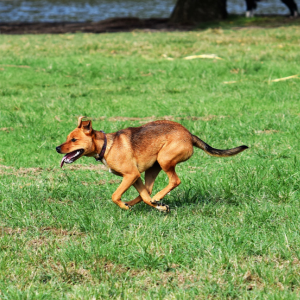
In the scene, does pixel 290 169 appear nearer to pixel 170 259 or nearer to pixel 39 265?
pixel 170 259

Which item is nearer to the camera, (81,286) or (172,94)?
(81,286)

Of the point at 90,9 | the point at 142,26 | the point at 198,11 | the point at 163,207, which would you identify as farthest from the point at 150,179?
the point at 90,9

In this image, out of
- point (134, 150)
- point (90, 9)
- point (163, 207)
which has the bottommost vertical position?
point (90, 9)

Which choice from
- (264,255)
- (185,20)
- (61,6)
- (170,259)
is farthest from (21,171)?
(61,6)

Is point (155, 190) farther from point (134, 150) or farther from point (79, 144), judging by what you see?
point (79, 144)

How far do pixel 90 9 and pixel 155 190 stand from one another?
36.5 meters

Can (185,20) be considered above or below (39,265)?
below

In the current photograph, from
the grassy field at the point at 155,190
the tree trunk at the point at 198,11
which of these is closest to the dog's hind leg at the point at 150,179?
the grassy field at the point at 155,190

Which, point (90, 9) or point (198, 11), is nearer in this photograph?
point (198, 11)

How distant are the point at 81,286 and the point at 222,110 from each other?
713 cm

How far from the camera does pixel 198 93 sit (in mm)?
12406

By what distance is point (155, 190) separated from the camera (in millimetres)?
6957

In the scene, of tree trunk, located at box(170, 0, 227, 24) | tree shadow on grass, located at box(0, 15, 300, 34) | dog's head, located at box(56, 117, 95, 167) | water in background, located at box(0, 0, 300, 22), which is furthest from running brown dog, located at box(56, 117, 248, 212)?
water in background, located at box(0, 0, 300, 22)

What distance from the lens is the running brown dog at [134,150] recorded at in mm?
5695
